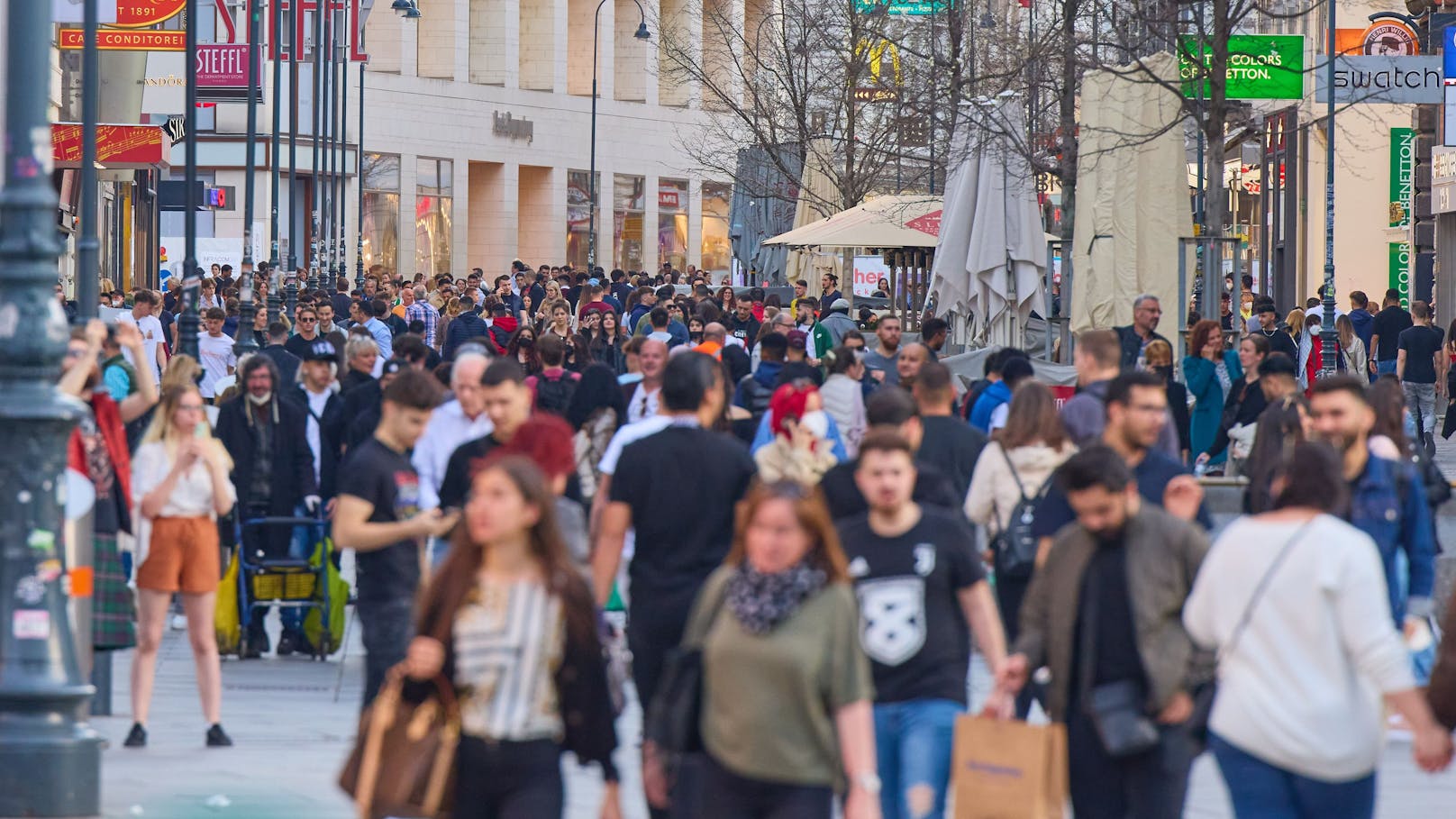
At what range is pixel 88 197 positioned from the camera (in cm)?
1738

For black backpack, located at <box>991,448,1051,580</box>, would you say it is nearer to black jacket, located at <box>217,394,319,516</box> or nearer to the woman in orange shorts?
the woman in orange shorts

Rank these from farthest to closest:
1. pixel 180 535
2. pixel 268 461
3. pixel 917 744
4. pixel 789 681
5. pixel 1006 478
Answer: pixel 268 461
pixel 180 535
pixel 1006 478
pixel 917 744
pixel 789 681

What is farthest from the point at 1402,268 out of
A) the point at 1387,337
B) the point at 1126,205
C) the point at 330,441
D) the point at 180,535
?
the point at 180,535

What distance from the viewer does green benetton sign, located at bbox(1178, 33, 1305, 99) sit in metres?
21.1

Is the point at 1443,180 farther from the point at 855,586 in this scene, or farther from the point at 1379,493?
the point at 855,586

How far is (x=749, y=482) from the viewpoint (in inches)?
294

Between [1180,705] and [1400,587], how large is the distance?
2921 mm

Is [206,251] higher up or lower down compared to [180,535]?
higher up

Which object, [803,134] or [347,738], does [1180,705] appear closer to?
[347,738]

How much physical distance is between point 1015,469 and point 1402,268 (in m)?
31.8

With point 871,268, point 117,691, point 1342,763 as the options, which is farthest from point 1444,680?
point 871,268

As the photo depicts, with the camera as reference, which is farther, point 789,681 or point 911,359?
point 911,359

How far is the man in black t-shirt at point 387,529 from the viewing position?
27.3 feet

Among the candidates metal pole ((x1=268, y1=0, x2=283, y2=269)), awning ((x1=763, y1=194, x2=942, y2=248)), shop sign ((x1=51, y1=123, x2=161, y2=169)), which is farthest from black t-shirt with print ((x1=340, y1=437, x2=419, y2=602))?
shop sign ((x1=51, y1=123, x2=161, y2=169))
